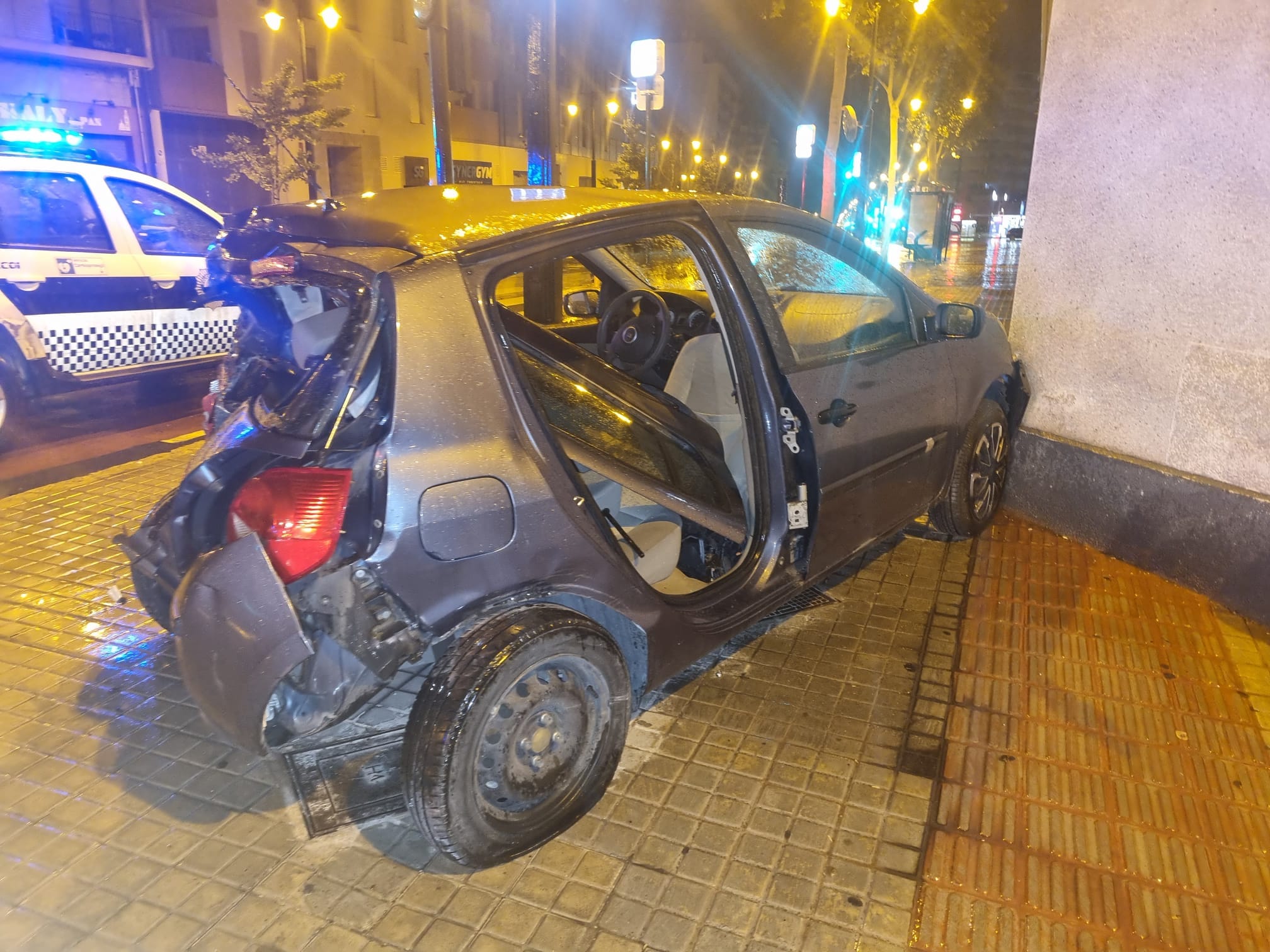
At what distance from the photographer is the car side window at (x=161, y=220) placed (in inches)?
276

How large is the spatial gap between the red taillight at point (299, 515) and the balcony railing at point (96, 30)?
24.6 meters

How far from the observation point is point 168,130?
936 inches

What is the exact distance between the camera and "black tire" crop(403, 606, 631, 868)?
214 centimetres

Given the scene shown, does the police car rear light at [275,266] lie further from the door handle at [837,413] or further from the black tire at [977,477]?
the black tire at [977,477]

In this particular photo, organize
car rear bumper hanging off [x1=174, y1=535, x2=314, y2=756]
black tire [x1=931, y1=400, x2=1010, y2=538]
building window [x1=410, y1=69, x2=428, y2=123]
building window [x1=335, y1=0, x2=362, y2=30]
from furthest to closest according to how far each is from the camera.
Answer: building window [x1=410, y1=69, x2=428, y2=123] < building window [x1=335, y1=0, x2=362, y2=30] < black tire [x1=931, y1=400, x2=1010, y2=538] < car rear bumper hanging off [x1=174, y1=535, x2=314, y2=756]

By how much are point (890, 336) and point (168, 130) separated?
26059mm

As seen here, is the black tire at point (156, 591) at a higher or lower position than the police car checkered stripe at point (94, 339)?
lower

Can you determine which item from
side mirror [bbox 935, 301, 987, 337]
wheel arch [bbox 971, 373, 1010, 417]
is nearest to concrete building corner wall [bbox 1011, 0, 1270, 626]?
wheel arch [bbox 971, 373, 1010, 417]

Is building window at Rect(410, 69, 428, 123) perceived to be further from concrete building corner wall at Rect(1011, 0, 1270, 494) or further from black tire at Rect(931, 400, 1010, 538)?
black tire at Rect(931, 400, 1010, 538)

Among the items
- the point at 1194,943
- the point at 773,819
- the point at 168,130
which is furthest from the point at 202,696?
the point at 168,130

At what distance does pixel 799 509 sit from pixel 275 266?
187 cm

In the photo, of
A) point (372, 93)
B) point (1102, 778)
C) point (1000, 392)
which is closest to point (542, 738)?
point (1102, 778)

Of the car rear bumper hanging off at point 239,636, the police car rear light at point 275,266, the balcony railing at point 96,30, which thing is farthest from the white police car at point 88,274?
the balcony railing at point 96,30

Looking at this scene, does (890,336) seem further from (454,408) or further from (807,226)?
(454,408)
